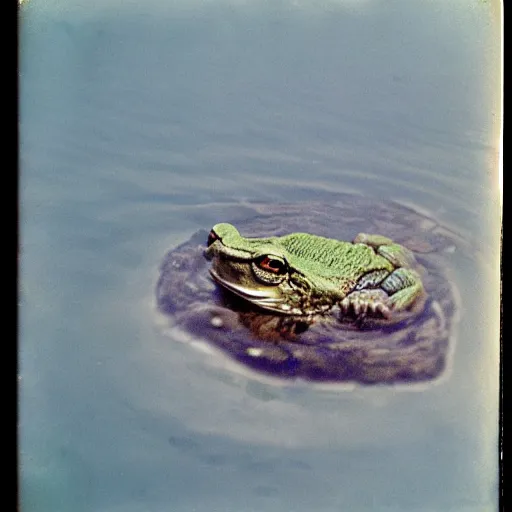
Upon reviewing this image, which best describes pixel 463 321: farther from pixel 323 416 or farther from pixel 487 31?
pixel 487 31

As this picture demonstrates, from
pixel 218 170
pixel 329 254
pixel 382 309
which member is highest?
pixel 218 170

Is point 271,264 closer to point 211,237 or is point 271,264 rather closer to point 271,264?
point 271,264

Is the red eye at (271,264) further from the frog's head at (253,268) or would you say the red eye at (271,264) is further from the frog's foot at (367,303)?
the frog's foot at (367,303)

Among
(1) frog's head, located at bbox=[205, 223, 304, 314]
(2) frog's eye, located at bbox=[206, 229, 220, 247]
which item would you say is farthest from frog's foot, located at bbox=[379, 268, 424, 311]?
(2) frog's eye, located at bbox=[206, 229, 220, 247]

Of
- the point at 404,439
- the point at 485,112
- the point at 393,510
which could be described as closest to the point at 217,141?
the point at 485,112

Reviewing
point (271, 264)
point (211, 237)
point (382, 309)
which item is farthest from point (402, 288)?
point (211, 237)

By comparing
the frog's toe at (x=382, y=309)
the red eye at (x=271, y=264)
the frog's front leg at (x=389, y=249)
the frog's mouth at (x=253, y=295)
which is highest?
the frog's front leg at (x=389, y=249)

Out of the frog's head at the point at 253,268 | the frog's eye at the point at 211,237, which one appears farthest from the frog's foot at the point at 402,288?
the frog's eye at the point at 211,237
